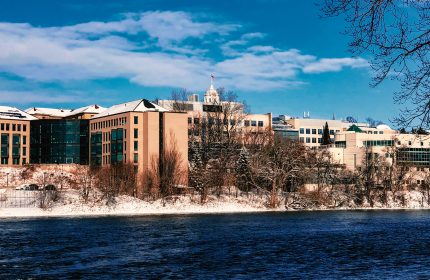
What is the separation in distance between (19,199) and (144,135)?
105 ft

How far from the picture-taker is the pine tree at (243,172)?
5103 inches

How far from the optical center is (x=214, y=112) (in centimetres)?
16050

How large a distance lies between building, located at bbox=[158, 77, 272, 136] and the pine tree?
22998 mm

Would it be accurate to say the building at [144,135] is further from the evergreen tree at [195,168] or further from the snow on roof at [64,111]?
the snow on roof at [64,111]

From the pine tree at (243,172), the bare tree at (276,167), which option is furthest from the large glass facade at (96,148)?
the bare tree at (276,167)

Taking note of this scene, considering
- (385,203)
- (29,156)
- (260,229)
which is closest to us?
(260,229)

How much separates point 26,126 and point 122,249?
111491 mm

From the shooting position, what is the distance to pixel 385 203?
134m

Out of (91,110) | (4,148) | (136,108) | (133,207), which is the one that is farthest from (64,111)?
(133,207)

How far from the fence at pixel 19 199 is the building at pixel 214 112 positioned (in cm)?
4995

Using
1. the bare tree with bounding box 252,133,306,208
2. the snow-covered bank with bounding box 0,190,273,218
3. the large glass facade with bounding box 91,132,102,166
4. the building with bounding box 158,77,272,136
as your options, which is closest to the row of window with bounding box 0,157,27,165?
the large glass facade with bounding box 91,132,102,166

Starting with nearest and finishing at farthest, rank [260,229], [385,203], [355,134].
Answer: [260,229] < [385,203] < [355,134]

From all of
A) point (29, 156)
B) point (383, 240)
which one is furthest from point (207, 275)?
point (29, 156)

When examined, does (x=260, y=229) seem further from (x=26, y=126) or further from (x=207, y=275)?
(x=26, y=126)
